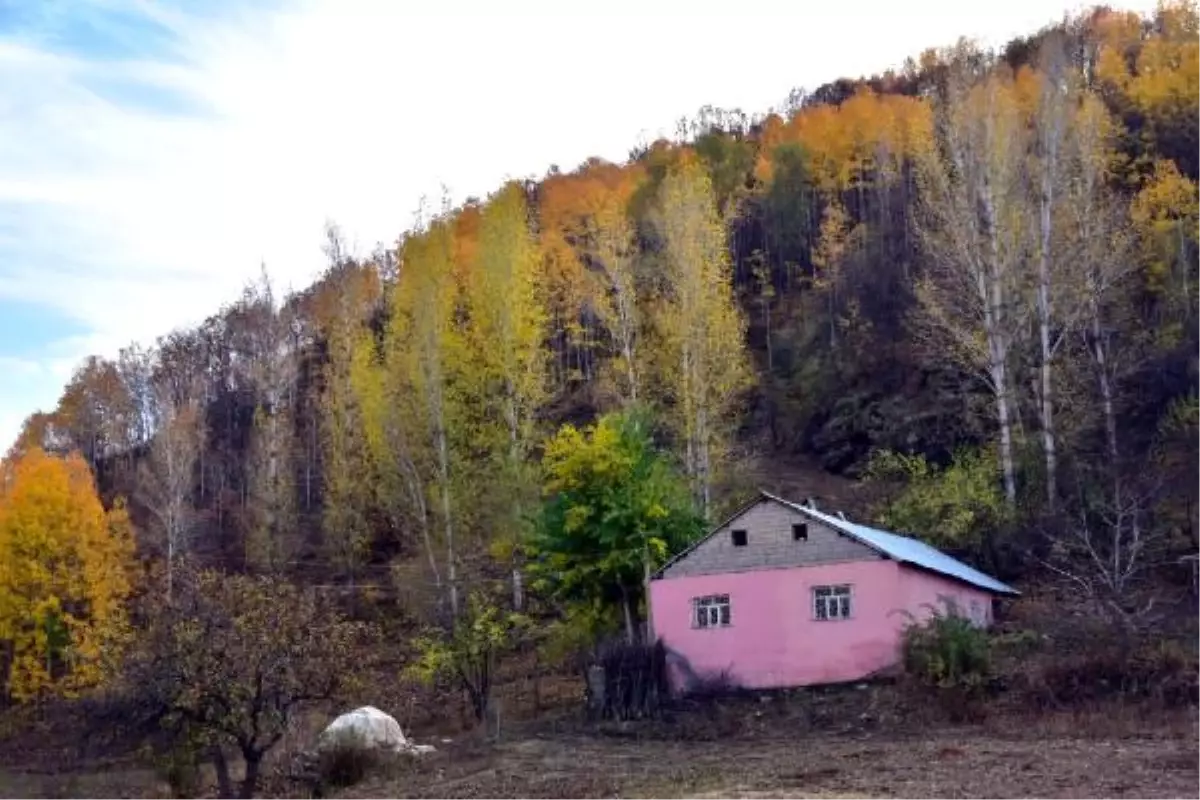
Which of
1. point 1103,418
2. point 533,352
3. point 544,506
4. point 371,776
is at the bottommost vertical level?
point 371,776

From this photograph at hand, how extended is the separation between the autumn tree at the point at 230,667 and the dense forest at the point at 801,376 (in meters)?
8.81

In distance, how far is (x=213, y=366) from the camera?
68.6m

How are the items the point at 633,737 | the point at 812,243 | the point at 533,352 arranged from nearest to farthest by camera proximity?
1. the point at 633,737
2. the point at 533,352
3. the point at 812,243

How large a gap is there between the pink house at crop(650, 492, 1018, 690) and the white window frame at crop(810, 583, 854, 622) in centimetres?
2

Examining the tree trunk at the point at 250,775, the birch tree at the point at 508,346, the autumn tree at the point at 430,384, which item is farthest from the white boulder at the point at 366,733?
the birch tree at the point at 508,346

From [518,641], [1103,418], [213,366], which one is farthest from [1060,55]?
[213,366]

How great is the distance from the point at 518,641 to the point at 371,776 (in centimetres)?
1392

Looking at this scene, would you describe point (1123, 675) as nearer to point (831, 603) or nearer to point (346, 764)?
point (831, 603)

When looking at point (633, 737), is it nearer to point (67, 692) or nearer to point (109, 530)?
point (67, 692)

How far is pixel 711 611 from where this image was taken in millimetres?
26266

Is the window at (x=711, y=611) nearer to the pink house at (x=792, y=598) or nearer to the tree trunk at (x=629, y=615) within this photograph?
the pink house at (x=792, y=598)

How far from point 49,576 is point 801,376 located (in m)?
28.1

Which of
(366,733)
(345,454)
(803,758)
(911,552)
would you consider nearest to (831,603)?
(911,552)

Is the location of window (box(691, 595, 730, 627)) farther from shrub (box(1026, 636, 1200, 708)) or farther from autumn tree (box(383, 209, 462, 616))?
autumn tree (box(383, 209, 462, 616))
